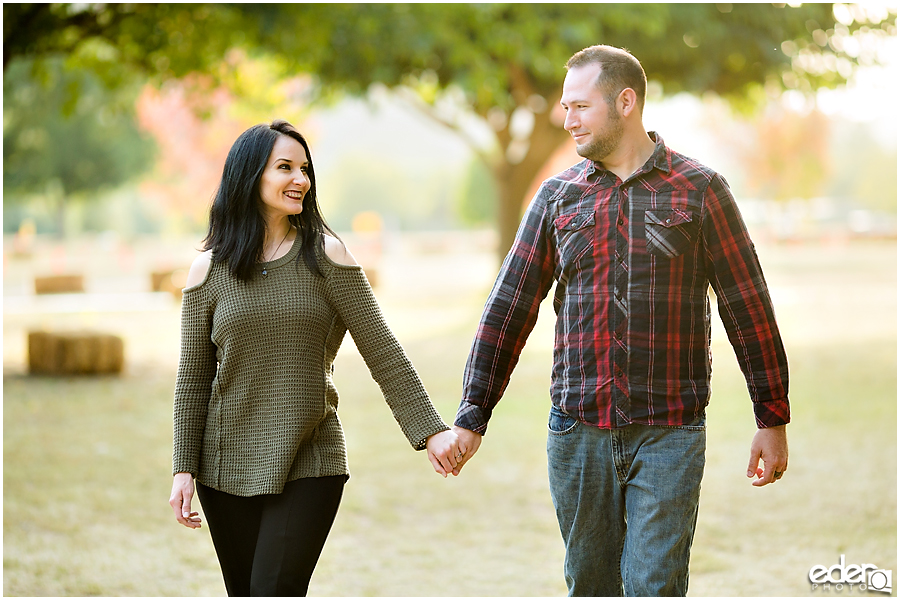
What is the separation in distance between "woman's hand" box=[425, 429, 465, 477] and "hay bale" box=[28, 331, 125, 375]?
9782mm

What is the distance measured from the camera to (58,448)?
8.41 meters

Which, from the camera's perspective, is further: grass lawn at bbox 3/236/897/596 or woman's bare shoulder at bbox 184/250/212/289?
grass lawn at bbox 3/236/897/596

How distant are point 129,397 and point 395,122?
13300 cm

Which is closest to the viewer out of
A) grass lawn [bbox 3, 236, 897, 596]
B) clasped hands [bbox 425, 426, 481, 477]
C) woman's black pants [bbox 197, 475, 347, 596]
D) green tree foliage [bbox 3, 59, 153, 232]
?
woman's black pants [bbox 197, 475, 347, 596]

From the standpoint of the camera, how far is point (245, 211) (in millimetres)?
3057

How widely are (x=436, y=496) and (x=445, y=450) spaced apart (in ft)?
13.2

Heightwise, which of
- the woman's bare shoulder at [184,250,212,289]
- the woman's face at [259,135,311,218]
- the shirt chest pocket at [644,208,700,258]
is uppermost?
the woman's face at [259,135,311,218]

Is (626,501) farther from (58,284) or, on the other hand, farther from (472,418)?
(58,284)

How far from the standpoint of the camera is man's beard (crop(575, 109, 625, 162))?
121 inches

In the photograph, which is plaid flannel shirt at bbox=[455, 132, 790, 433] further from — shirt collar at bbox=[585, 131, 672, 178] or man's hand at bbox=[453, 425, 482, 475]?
man's hand at bbox=[453, 425, 482, 475]

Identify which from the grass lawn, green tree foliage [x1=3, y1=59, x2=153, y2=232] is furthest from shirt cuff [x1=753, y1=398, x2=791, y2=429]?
green tree foliage [x1=3, y1=59, x2=153, y2=232]

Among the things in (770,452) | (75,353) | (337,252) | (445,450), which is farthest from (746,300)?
(75,353)

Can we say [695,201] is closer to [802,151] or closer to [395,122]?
[802,151]

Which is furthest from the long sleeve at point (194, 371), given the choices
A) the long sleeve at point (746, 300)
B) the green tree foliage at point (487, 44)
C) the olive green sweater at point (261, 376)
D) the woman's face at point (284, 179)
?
the green tree foliage at point (487, 44)
